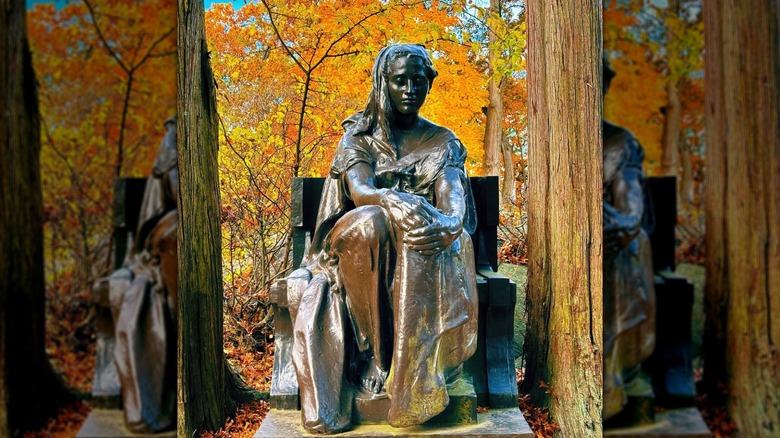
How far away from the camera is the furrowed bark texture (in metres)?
3.53

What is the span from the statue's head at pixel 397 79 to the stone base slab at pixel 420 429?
1.28 metres

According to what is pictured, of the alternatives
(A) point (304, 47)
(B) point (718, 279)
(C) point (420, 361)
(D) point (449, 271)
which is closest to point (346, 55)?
(A) point (304, 47)

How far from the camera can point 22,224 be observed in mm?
2744

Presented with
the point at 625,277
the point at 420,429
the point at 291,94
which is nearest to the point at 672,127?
the point at 625,277

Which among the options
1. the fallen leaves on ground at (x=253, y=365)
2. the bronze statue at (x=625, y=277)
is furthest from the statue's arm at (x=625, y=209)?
the fallen leaves on ground at (x=253, y=365)

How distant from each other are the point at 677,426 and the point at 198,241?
2.35 m

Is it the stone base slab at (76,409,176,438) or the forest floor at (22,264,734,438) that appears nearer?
the stone base slab at (76,409,176,438)

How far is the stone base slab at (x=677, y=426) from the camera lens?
11.4 ft

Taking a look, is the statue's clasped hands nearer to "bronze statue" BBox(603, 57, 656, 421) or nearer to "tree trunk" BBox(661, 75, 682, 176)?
"bronze statue" BBox(603, 57, 656, 421)

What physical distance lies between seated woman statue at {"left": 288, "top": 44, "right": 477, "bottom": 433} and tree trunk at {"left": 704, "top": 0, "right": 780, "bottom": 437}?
1101mm

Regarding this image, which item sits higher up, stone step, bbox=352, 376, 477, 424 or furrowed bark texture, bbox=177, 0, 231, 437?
furrowed bark texture, bbox=177, 0, 231, 437

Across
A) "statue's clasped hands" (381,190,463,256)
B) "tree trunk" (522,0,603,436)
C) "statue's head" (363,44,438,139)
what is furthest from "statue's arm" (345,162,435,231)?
"tree trunk" (522,0,603,436)

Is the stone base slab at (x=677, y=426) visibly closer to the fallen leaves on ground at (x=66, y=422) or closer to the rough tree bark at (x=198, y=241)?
the rough tree bark at (x=198, y=241)

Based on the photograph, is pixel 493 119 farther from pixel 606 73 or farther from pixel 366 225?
pixel 366 225
